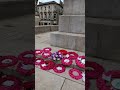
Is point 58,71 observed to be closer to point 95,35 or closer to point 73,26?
point 95,35

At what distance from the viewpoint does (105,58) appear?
2891mm

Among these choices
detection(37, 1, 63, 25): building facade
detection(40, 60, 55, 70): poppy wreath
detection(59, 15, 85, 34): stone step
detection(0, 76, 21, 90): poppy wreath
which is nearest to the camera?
detection(0, 76, 21, 90): poppy wreath

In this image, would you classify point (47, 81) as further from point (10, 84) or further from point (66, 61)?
point (66, 61)

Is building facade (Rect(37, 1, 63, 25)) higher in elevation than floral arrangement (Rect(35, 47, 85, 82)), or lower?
higher

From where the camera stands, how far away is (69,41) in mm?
3900

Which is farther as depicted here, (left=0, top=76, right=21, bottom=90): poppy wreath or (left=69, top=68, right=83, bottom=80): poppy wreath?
(left=69, top=68, right=83, bottom=80): poppy wreath

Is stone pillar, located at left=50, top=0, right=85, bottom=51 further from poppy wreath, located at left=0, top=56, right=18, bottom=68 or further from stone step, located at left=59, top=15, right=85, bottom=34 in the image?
poppy wreath, located at left=0, top=56, right=18, bottom=68

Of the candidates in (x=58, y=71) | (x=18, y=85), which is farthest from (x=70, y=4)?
(x=18, y=85)

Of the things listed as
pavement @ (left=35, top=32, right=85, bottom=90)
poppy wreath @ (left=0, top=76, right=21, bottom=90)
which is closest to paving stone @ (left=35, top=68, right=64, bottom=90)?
pavement @ (left=35, top=32, right=85, bottom=90)

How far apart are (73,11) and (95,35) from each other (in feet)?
4.98

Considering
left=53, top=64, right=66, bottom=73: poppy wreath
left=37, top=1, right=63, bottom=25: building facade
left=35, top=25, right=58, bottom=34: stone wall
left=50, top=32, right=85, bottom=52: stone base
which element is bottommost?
left=53, top=64, right=66, bottom=73: poppy wreath

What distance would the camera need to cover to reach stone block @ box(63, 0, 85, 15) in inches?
159

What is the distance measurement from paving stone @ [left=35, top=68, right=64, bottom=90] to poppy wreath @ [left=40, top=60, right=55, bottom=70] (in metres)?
0.16

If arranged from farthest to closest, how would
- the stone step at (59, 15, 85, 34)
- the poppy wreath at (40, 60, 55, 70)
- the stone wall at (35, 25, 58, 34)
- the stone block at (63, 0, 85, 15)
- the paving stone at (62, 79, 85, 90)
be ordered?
the stone wall at (35, 25, 58, 34) < the stone block at (63, 0, 85, 15) < the stone step at (59, 15, 85, 34) < the poppy wreath at (40, 60, 55, 70) < the paving stone at (62, 79, 85, 90)
